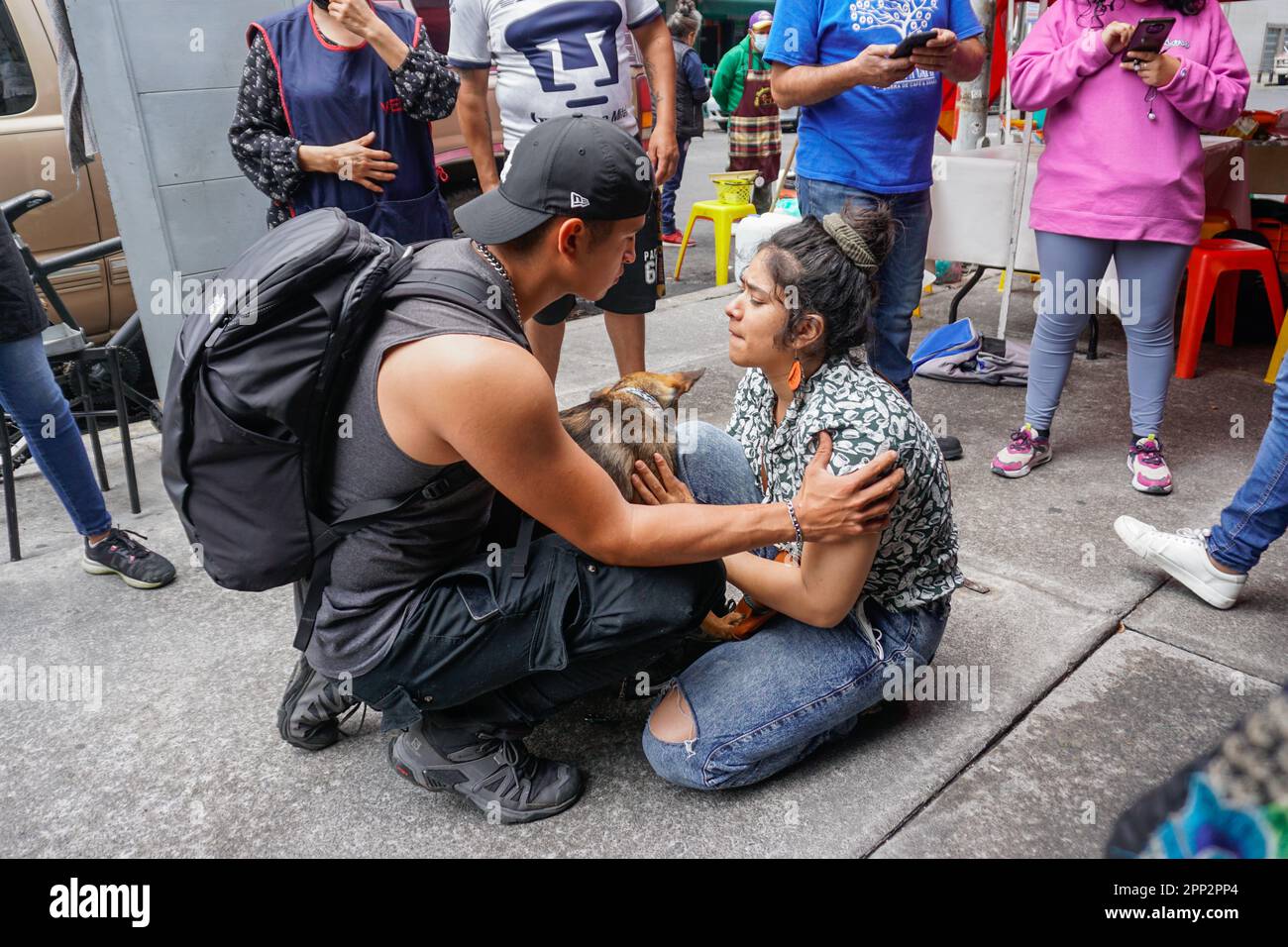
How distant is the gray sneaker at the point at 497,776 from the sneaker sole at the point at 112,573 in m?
1.35

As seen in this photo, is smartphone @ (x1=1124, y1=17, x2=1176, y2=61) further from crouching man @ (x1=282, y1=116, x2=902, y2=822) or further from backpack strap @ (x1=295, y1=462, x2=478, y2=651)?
backpack strap @ (x1=295, y1=462, x2=478, y2=651)

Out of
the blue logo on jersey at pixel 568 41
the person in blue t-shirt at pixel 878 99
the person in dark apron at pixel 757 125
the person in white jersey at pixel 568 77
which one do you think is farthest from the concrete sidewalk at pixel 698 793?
the person in dark apron at pixel 757 125

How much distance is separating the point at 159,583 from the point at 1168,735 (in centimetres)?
279

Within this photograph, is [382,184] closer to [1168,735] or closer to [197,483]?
[197,483]

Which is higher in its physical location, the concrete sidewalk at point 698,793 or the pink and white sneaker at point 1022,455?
the pink and white sneaker at point 1022,455

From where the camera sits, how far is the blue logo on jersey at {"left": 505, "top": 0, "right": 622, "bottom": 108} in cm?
316

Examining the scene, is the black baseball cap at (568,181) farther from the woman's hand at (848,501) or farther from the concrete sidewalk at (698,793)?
the concrete sidewalk at (698,793)

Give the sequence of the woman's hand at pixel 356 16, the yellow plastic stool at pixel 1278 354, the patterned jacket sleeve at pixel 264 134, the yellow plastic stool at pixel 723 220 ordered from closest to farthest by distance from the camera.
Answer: the woman's hand at pixel 356 16 < the patterned jacket sleeve at pixel 264 134 < the yellow plastic stool at pixel 1278 354 < the yellow plastic stool at pixel 723 220

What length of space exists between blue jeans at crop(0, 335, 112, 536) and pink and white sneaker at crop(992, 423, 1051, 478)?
305 centimetres

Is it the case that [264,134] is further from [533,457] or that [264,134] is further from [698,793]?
[698,793]

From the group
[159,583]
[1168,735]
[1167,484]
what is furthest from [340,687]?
[1167,484]

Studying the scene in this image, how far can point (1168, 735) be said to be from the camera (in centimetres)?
220

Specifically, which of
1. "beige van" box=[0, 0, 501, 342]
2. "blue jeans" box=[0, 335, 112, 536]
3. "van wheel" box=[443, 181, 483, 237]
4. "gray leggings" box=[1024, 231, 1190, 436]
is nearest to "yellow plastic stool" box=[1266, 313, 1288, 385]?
"gray leggings" box=[1024, 231, 1190, 436]

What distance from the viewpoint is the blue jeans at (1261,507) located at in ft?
8.21
